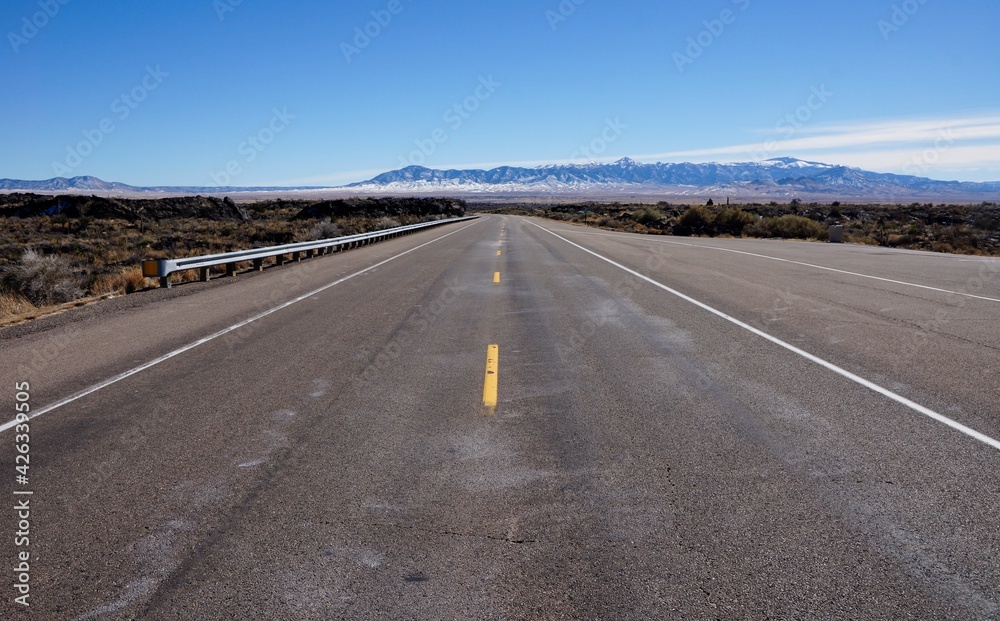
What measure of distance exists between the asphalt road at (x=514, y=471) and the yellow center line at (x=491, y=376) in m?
0.07

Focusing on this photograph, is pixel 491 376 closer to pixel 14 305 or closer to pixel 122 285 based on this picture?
pixel 14 305

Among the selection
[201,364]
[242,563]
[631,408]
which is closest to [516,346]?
[631,408]

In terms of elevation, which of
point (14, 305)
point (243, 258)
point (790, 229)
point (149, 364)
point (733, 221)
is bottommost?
point (14, 305)

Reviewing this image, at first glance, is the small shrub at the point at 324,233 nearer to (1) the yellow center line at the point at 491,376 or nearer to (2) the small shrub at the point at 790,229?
(2) the small shrub at the point at 790,229

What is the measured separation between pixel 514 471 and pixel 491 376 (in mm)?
2825

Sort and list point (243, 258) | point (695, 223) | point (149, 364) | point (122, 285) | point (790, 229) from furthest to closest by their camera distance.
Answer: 1. point (695, 223)
2. point (790, 229)
3. point (243, 258)
4. point (122, 285)
5. point (149, 364)

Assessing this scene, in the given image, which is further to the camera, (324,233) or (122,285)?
(324,233)

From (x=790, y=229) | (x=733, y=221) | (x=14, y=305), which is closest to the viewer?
(x=14, y=305)

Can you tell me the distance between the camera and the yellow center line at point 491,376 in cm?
698

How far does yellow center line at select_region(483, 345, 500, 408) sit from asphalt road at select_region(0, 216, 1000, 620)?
67 millimetres

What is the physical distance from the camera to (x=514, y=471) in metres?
5.15

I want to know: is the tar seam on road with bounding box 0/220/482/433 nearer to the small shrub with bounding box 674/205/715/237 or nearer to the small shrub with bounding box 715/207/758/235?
the small shrub with bounding box 674/205/715/237

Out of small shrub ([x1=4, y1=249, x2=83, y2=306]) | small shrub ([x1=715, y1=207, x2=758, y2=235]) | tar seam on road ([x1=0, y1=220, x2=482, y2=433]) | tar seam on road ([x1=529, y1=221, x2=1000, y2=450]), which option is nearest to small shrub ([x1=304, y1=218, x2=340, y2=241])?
small shrub ([x1=4, y1=249, x2=83, y2=306])

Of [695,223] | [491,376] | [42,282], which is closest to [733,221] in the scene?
[695,223]
